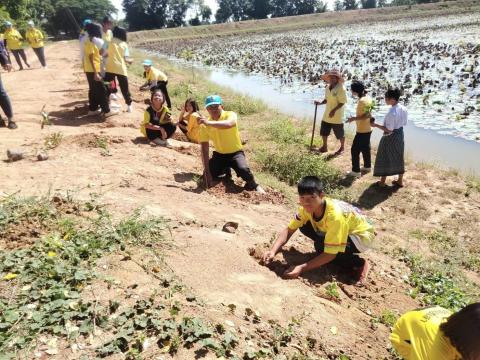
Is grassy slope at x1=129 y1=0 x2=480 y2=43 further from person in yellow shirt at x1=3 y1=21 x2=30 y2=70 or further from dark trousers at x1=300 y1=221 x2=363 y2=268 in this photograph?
dark trousers at x1=300 y1=221 x2=363 y2=268

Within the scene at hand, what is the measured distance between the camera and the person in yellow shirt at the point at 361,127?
6133 millimetres

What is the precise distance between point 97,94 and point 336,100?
4.55 m

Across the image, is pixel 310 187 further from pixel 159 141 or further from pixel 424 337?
pixel 159 141

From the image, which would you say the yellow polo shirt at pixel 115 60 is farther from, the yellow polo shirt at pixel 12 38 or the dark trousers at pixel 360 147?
the yellow polo shirt at pixel 12 38

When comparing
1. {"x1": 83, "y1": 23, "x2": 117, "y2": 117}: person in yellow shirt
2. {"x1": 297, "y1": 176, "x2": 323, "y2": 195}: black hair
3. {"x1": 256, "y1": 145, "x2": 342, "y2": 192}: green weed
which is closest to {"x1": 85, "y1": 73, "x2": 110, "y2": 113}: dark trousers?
{"x1": 83, "y1": 23, "x2": 117, "y2": 117}: person in yellow shirt

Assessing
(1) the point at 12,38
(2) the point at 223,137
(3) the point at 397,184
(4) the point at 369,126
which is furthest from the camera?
(1) the point at 12,38

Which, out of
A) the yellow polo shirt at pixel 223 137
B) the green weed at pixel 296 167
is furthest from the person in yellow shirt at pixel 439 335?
the green weed at pixel 296 167

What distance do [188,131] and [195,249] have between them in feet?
13.9

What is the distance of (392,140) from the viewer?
5.80 metres

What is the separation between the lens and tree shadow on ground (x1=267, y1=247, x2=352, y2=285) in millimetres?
3604

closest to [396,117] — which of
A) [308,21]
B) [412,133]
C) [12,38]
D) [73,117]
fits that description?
[412,133]

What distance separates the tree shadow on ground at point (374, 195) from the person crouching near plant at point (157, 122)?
342 cm

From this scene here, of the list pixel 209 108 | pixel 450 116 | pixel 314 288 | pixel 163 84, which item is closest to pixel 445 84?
pixel 450 116

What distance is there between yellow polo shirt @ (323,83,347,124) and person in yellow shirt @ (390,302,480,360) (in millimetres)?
5222
